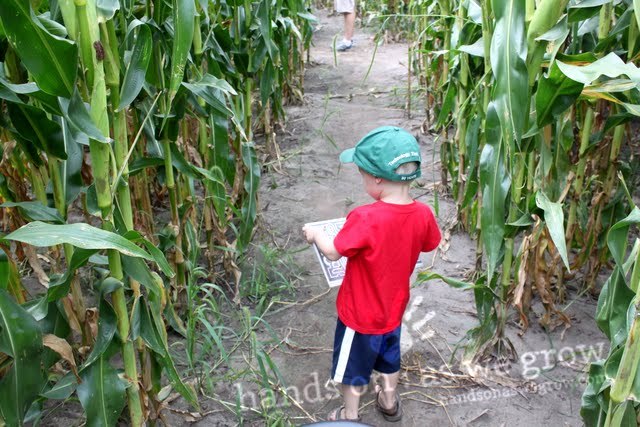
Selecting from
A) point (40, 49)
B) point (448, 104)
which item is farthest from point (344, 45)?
point (40, 49)

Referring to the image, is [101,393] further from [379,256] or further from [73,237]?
[379,256]

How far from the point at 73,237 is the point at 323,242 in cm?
92

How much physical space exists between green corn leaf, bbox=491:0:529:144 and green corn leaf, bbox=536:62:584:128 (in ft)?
0.24

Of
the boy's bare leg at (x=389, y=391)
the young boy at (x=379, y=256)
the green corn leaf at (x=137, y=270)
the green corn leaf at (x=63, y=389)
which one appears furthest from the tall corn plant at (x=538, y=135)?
the green corn leaf at (x=63, y=389)

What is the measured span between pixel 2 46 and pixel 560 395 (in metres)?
2.11

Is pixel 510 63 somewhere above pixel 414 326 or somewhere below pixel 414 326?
above

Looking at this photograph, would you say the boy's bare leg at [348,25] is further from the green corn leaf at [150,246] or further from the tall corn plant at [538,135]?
the green corn leaf at [150,246]

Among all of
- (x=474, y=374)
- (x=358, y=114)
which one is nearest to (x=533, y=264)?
(x=474, y=374)

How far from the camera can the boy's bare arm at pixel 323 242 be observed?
6.62 feet

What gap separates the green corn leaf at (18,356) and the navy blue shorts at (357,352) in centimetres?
99

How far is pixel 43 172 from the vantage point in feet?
6.21

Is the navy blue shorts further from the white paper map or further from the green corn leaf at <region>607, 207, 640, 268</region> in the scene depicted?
the green corn leaf at <region>607, 207, 640, 268</region>

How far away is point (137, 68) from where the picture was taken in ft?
5.15

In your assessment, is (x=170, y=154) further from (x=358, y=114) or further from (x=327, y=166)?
(x=358, y=114)
